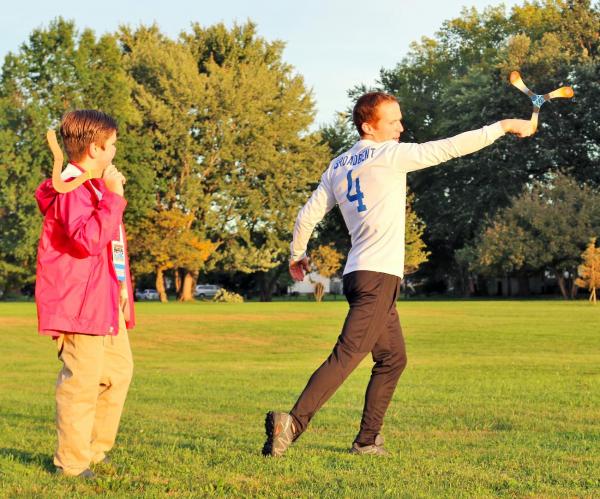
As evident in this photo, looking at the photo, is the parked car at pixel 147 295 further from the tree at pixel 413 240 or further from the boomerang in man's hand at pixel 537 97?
the boomerang in man's hand at pixel 537 97

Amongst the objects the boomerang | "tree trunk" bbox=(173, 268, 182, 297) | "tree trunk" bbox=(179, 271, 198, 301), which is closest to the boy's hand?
the boomerang

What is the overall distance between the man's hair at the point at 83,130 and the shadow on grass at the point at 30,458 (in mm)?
1813

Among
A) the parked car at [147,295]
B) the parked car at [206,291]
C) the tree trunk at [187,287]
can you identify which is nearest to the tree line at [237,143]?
the tree trunk at [187,287]

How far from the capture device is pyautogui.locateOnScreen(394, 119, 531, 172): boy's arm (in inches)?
211

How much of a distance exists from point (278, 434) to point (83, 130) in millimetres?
2144

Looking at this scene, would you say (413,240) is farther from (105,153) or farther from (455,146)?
(105,153)

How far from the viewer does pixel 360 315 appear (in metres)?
5.82

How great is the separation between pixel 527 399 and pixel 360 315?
5373 mm

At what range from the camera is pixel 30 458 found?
18.9 ft

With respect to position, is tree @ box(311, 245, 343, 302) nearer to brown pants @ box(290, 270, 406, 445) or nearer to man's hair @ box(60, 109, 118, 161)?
brown pants @ box(290, 270, 406, 445)

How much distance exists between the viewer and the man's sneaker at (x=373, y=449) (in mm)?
5902

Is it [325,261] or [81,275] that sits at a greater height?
[325,261]

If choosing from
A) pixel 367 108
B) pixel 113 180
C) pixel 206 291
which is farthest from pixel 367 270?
pixel 206 291

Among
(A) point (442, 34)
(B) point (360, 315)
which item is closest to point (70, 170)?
(B) point (360, 315)
